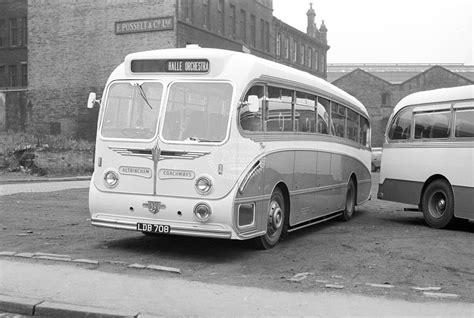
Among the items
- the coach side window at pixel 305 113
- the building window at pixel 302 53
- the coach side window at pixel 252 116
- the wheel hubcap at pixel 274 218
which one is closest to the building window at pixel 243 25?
the building window at pixel 302 53

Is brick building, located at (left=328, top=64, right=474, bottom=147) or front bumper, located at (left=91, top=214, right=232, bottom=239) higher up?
brick building, located at (left=328, top=64, right=474, bottom=147)

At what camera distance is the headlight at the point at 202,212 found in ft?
27.2

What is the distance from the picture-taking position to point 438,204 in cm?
1247

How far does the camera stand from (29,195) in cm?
1769

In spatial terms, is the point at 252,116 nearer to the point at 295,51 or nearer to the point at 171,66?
the point at 171,66

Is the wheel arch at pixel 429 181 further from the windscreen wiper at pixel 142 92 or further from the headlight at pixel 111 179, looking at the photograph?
the headlight at pixel 111 179

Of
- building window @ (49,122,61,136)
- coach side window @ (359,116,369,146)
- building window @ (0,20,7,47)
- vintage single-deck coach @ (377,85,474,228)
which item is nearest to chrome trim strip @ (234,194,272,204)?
vintage single-deck coach @ (377,85,474,228)

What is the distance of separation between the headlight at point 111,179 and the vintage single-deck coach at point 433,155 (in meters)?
6.95

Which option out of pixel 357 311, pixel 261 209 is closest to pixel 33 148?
pixel 261 209

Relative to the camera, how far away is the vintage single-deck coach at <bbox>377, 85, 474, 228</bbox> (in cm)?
1177

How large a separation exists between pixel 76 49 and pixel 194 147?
37863 mm

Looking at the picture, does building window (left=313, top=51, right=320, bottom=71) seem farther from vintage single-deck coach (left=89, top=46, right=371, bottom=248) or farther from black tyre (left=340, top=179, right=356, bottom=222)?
vintage single-deck coach (left=89, top=46, right=371, bottom=248)

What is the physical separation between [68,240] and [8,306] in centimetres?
373

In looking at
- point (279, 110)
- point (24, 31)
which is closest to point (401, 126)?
point (279, 110)
